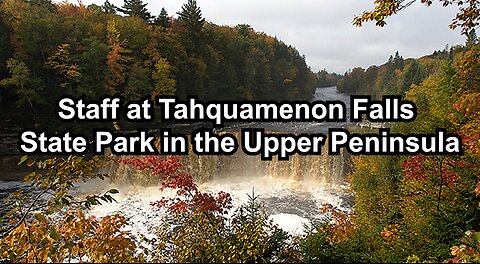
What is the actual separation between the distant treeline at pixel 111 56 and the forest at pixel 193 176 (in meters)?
0.11

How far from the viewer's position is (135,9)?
3262 cm

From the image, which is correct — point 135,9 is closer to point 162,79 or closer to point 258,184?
point 162,79

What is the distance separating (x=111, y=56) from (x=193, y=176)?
12.6 m

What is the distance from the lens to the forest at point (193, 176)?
3748 millimetres

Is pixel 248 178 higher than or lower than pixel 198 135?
lower

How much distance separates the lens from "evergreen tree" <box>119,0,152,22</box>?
107 ft

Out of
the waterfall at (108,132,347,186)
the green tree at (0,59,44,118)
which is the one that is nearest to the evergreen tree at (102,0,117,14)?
the green tree at (0,59,44,118)

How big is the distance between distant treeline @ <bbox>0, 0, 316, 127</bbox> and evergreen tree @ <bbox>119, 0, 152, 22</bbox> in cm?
9

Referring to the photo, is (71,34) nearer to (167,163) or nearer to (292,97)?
(167,163)

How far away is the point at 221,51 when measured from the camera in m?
40.5

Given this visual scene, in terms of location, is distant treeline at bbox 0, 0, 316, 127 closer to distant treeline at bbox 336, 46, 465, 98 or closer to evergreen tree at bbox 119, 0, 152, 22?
evergreen tree at bbox 119, 0, 152, 22

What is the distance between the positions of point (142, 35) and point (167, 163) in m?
25.1

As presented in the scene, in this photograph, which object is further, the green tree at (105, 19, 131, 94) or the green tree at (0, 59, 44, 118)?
the green tree at (105, 19, 131, 94)

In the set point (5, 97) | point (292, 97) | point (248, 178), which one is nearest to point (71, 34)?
point (5, 97)
